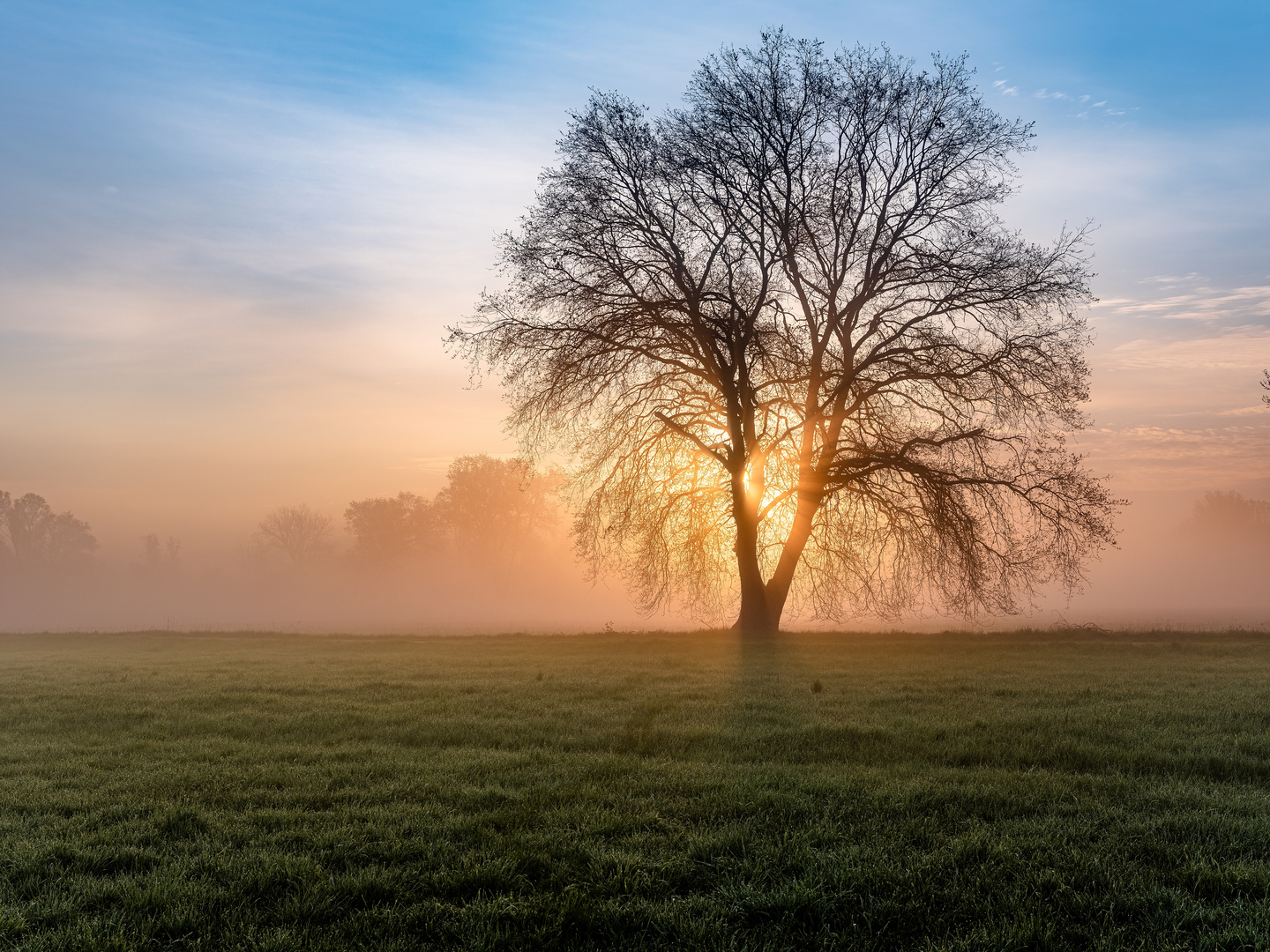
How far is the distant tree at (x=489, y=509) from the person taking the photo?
253 feet

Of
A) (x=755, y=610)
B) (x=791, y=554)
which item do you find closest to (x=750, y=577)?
(x=755, y=610)

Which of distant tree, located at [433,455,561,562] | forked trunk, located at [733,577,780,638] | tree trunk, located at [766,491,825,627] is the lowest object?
forked trunk, located at [733,577,780,638]

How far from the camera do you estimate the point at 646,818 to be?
21.6 ft

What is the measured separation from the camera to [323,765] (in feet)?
28.1

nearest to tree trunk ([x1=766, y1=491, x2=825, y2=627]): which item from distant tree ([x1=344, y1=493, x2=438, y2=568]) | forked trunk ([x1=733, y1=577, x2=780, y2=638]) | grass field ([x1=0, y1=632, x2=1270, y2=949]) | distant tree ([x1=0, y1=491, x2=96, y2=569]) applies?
forked trunk ([x1=733, y1=577, x2=780, y2=638])

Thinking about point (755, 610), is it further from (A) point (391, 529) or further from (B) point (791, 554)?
(A) point (391, 529)

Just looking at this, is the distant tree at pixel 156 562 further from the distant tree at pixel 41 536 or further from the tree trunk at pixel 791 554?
the tree trunk at pixel 791 554

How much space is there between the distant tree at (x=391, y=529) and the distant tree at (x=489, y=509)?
5128mm

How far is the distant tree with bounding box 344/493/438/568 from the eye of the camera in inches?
3381

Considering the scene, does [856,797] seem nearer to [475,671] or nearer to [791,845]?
[791,845]

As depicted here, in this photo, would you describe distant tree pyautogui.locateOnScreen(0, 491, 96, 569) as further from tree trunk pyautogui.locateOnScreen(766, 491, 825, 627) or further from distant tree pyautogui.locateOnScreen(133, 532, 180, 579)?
tree trunk pyautogui.locateOnScreen(766, 491, 825, 627)

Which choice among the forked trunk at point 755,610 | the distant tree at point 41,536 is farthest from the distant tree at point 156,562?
the forked trunk at point 755,610

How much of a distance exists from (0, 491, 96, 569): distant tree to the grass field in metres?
107

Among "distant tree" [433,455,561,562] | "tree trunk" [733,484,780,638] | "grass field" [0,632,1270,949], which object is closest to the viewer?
"grass field" [0,632,1270,949]
